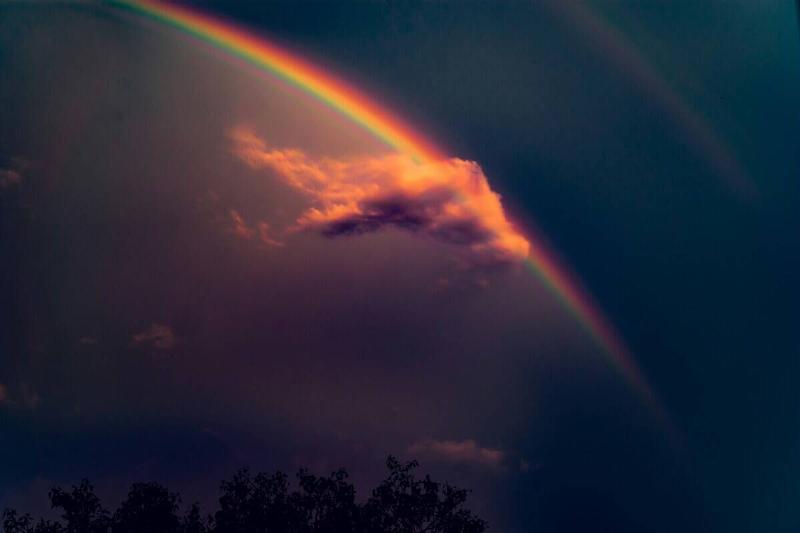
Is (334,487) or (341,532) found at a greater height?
(334,487)

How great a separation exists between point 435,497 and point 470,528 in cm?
145

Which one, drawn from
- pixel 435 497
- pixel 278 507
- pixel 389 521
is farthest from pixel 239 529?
pixel 435 497

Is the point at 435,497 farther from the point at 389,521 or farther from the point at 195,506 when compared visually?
the point at 195,506

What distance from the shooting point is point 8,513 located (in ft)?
67.4

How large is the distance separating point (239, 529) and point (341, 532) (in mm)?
3025

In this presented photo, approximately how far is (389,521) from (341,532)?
1794mm

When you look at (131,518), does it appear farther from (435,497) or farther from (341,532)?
(435,497)

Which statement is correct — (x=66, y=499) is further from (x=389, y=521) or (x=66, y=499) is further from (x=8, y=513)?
(x=389, y=521)

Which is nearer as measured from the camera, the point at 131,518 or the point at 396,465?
the point at 131,518

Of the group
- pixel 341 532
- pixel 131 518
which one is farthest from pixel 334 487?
pixel 131 518

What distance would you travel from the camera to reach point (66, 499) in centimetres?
2088

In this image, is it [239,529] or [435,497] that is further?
[435,497]

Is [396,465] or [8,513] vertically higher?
[396,465]

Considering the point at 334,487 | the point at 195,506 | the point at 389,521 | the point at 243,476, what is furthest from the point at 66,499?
the point at 389,521
